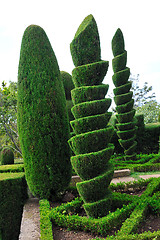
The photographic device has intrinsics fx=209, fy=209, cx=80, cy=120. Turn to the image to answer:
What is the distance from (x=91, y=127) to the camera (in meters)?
4.34

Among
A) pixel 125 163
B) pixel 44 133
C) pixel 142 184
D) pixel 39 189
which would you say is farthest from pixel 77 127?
pixel 125 163

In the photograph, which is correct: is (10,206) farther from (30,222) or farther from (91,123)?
(91,123)

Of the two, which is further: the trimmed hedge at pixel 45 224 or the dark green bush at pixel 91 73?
the dark green bush at pixel 91 73

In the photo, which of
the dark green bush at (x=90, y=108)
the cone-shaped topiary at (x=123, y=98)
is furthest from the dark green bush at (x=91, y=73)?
the cone-shaped topiary at (x=123, y=98)

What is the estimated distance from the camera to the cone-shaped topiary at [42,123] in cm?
552

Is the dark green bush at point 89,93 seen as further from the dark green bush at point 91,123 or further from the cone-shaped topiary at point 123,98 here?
the cone-shaped topiary at point 123,98

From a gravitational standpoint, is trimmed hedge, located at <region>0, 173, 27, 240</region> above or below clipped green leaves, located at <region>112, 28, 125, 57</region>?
below

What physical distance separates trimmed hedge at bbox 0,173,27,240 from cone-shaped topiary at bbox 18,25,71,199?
0.54 meters

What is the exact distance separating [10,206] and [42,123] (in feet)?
8.30

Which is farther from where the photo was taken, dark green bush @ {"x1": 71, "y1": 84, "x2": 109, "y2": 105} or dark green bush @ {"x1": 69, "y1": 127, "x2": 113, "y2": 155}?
dark green bush @ {"x1": 71, "y1": 84, "x2": 109, "y2": 105}

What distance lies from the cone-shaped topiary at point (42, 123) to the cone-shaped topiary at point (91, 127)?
1233 mm

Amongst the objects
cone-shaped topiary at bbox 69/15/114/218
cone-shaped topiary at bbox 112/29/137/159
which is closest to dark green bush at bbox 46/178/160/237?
cone-shaped topiary at bbox 69/15/114/218

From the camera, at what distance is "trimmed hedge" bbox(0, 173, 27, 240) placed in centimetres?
578

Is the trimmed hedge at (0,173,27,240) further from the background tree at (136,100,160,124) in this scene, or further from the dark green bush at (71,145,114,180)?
the background tree at (136,100,160,124)
